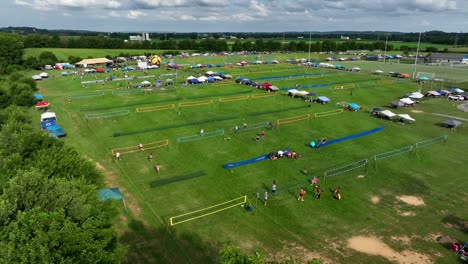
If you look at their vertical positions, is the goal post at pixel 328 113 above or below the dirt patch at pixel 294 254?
above

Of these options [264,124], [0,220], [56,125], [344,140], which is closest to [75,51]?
[56,125]

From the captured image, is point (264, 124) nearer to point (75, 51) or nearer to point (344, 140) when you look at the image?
point (344, 140)

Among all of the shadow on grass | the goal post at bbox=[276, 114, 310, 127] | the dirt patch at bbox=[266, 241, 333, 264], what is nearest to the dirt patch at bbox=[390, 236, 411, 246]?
the dirt patch at bbox=[266, 241, 333, 264]

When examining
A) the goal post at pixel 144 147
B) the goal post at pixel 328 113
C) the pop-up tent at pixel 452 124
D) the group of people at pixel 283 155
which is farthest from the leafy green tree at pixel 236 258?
the pop-up tent at pixel 452 124

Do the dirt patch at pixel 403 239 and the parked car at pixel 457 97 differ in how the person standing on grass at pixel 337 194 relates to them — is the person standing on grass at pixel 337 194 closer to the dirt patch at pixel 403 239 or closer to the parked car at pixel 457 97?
the dirt patch at pixel 403 239

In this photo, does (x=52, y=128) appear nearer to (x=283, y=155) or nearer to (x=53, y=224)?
(x=283, y=155)

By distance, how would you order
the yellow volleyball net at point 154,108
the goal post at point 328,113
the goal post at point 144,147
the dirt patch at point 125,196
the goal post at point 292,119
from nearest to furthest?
the dirt patch at point 125,196, the goal post at point 144,147, the goal post at point 292,119, the goal post at point 328,113, the yellow volleyball net at point 154,108
